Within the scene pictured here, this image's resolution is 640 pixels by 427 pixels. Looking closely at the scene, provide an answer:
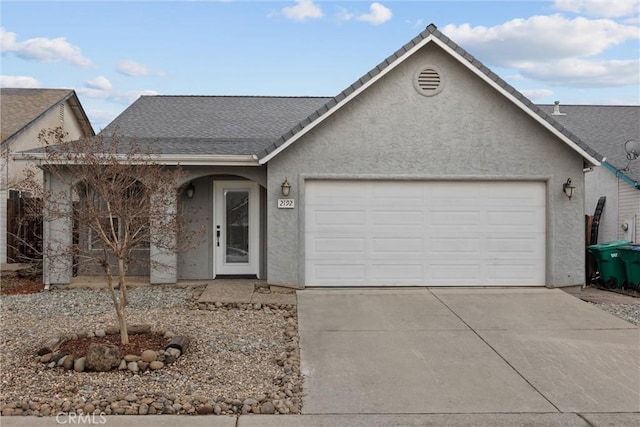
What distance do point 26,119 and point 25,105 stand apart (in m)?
1.50

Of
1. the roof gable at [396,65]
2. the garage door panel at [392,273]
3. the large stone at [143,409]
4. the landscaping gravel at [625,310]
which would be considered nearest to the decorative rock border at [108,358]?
the large stone at [143,409]

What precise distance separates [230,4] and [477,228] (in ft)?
23.0

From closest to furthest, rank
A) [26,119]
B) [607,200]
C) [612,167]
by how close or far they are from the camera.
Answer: [612,167] < [607,200] < [26,119]

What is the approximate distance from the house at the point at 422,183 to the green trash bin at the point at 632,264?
150 cm

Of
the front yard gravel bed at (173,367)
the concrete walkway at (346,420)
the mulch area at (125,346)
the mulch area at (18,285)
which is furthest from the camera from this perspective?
the mulch area at (18,285)

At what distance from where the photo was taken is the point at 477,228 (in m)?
11.0

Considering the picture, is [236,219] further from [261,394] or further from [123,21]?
[261,394]

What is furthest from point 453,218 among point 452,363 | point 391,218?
point 452,363

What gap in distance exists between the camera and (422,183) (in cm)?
1095

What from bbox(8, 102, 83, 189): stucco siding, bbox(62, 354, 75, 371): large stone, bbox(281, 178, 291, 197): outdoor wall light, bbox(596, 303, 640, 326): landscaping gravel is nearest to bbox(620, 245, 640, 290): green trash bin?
bbox(596, 303, 640, 326): landscaping gravel

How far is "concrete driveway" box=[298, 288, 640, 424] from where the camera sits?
5.41 m

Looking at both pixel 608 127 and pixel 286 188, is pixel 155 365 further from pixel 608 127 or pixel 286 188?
pixel 608 127

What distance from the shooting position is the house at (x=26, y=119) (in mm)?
15312

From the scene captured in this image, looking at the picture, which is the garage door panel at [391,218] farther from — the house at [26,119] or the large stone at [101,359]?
the house at [26,119]
